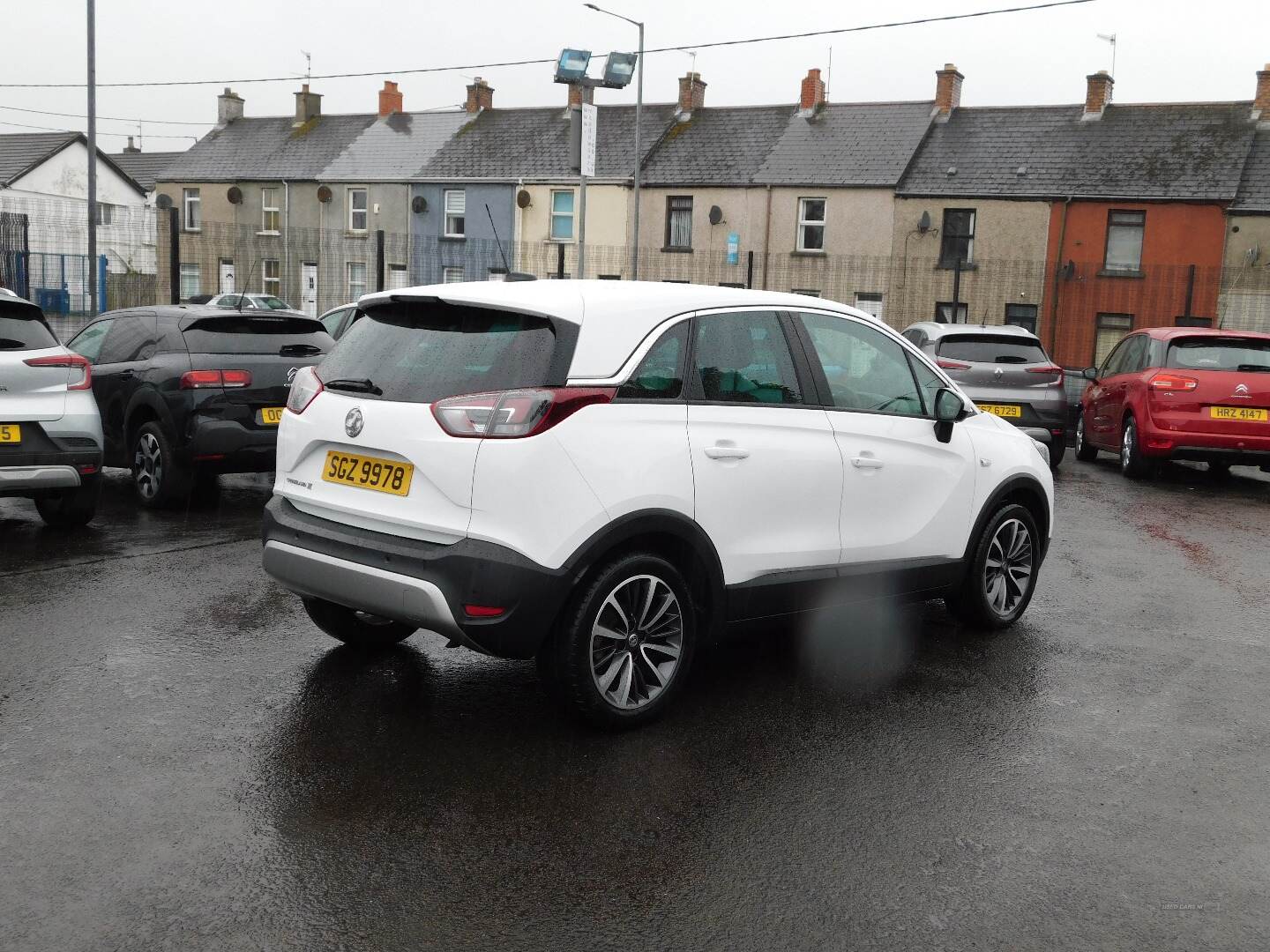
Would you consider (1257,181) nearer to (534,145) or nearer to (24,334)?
(534,145)

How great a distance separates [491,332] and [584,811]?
1809 millimetres

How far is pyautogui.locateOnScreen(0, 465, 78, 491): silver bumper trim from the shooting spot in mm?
7891

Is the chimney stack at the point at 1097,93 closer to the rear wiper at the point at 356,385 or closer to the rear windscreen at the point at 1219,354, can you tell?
the rear windscreen at the point at 1219,354

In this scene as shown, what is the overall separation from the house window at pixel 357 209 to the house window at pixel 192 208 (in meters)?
7.06

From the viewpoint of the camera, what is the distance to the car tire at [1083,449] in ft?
50.9

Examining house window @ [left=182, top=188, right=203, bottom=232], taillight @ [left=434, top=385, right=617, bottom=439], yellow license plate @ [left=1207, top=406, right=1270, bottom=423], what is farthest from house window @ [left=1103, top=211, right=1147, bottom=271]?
taillight @ [left=434, top=385, right=617, bottom=439]

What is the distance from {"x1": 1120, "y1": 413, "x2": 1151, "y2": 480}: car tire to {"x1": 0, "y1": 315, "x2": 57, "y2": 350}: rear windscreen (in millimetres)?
10375

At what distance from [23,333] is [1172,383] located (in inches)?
416

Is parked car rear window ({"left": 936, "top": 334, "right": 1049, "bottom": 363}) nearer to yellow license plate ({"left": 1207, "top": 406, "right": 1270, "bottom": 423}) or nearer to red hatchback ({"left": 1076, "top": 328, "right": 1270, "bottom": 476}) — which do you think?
red hatchback ({"left": 1076, "top": 328, "right": 1270, "bottom": 476})

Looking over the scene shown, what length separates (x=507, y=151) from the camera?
44281 mm

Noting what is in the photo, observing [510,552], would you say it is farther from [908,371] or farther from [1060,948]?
[908,371]

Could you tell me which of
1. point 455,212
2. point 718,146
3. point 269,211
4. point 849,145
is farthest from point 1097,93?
point 269,211

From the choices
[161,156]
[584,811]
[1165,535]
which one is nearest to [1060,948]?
Result: [584,811]

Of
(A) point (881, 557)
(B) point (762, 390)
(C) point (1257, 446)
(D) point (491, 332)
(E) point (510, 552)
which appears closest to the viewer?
(E) point (510, 552)
